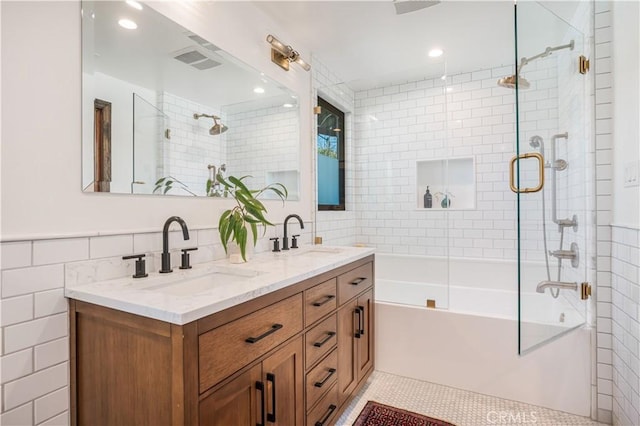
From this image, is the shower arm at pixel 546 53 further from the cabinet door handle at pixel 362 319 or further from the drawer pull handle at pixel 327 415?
the drawer pull handle at pixel 327 415

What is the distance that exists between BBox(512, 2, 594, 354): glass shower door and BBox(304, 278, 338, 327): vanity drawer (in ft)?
3.50

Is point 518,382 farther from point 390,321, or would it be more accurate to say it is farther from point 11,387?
point 11,387

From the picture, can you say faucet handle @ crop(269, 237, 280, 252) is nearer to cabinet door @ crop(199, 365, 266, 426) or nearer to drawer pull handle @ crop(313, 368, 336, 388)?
drawer pull handle @ crop(313, 368, 336, 388)

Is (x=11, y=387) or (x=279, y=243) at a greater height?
(x=279, y=243)

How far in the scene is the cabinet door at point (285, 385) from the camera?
3.88 ft

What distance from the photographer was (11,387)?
976 millimetres

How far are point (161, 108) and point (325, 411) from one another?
5.44 ft

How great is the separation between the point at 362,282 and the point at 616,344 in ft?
4.66

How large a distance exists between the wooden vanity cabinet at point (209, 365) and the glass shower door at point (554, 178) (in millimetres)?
1246

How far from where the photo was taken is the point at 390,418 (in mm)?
1850

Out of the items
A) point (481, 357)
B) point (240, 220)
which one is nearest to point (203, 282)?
point (240, 220)

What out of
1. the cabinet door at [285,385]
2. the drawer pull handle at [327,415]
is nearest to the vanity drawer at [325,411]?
the drawer pull handle at [327,415]

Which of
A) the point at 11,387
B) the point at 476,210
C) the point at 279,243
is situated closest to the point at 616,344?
the point at 476,210

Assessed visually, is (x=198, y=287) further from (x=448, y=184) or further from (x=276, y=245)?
(x=448, y=184)
